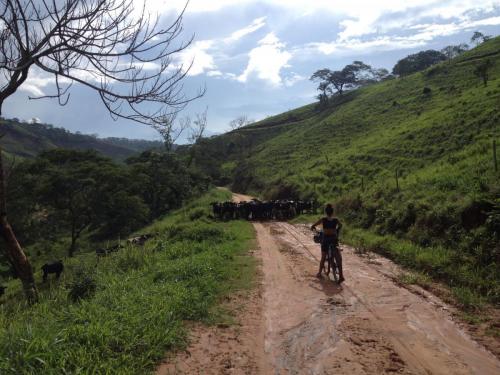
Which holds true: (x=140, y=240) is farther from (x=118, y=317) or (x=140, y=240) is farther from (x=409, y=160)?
(x=409, y=160)

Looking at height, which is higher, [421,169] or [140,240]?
[421,169]

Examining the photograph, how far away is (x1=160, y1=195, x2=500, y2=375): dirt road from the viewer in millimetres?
4980

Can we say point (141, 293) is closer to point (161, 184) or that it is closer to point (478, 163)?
point (478, 163)

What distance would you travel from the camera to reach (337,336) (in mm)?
5848

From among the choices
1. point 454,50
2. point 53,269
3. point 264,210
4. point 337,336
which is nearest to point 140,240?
point 53,269

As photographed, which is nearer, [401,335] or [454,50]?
[401,335]

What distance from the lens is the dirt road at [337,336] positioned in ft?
16.3

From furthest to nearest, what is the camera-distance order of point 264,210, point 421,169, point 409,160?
point 409,160 < point 264,210 < point 421,169

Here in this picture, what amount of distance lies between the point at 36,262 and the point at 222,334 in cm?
2730

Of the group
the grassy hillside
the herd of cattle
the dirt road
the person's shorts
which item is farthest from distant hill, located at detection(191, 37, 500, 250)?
the dirt road

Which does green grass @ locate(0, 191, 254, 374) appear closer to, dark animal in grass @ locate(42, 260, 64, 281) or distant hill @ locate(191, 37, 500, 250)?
distant hill @ locate(191, 37, 500, 250)

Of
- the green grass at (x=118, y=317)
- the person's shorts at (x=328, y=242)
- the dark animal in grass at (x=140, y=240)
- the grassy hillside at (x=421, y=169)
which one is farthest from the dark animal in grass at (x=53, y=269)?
the grassy hillside at (x=421, y=169)

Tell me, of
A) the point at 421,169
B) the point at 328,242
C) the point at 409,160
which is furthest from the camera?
the point at 409,160

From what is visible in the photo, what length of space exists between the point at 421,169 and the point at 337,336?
1686cm
